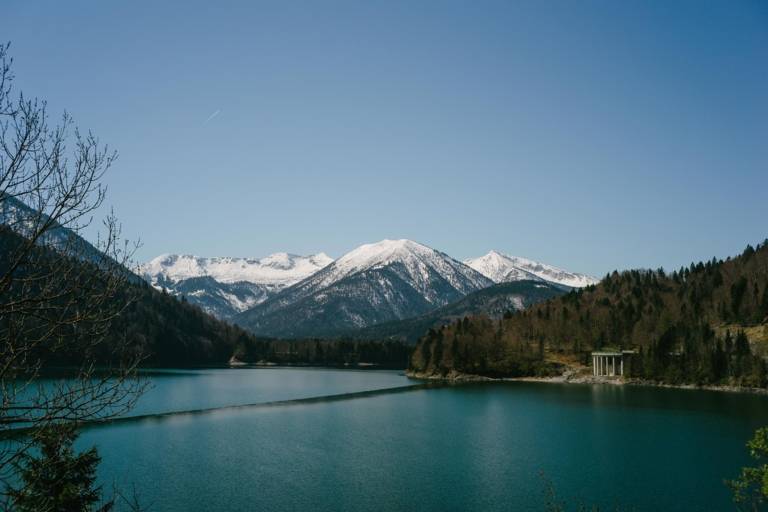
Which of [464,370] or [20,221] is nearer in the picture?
[20,221]

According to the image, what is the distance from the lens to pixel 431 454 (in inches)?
2514

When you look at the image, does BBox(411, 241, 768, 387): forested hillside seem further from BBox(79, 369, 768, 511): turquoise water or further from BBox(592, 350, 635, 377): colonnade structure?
BBox(79, 369, 768, 511): turquoise water

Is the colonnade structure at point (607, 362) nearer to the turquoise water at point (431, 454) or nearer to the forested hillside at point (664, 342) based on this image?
the forested hillside at point (664, 342)

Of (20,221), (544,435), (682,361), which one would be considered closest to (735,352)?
(682,361)

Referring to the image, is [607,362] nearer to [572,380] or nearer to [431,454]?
[572,380]

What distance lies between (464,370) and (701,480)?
13127cm

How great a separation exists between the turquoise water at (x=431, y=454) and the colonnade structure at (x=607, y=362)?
204 feet

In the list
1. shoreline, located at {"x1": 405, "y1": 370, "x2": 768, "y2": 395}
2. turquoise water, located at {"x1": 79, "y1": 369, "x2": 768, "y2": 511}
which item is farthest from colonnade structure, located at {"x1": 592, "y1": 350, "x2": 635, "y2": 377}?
turquoise water, located at {"x1": 79, "y1": 369, "x2": 768, "y2": 511}

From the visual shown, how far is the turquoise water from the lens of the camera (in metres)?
47.2

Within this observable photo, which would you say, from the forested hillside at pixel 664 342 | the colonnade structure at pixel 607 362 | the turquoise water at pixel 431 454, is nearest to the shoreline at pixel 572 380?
the forested hillside at pixel 664 342

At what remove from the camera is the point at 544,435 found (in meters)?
76.4

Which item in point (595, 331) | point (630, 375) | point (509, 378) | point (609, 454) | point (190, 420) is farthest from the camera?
point (595, 331)

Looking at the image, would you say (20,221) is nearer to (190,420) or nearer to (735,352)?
(190,420)

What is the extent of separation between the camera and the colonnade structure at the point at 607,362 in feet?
571
